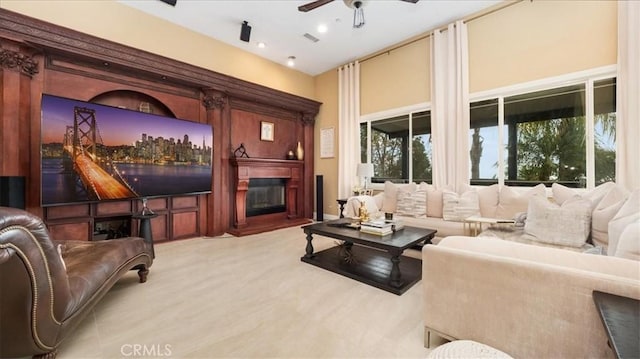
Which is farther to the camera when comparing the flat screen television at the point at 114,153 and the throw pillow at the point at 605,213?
the flat screen television at the point at 114,153

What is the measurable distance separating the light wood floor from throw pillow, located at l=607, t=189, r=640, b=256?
1345 millimetres

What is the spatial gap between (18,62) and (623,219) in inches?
226

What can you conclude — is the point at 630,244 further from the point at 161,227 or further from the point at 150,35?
the point at 150,35

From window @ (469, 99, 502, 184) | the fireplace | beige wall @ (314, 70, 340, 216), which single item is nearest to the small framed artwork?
the fireplace

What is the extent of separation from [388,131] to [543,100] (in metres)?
2.39

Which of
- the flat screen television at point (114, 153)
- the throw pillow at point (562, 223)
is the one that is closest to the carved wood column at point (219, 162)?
the flat screen television at point (114, 153)

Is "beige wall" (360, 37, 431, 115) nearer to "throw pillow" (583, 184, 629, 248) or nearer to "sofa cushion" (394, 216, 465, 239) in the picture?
"sofa cushion" (394, 216, 465, 239)

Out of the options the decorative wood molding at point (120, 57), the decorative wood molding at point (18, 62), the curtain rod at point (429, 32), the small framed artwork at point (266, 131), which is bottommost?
the small framed artwork at point (266, 131)

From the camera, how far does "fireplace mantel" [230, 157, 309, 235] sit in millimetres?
4664

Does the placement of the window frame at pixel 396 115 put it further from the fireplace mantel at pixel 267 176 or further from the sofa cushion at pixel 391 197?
the fireplace mantel at pixel 267 176

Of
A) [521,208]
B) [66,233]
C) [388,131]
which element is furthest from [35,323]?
[388,131]

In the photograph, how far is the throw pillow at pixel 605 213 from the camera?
2.14 metres

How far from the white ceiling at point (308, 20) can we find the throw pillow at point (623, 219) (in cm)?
323

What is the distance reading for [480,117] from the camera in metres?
4.05
